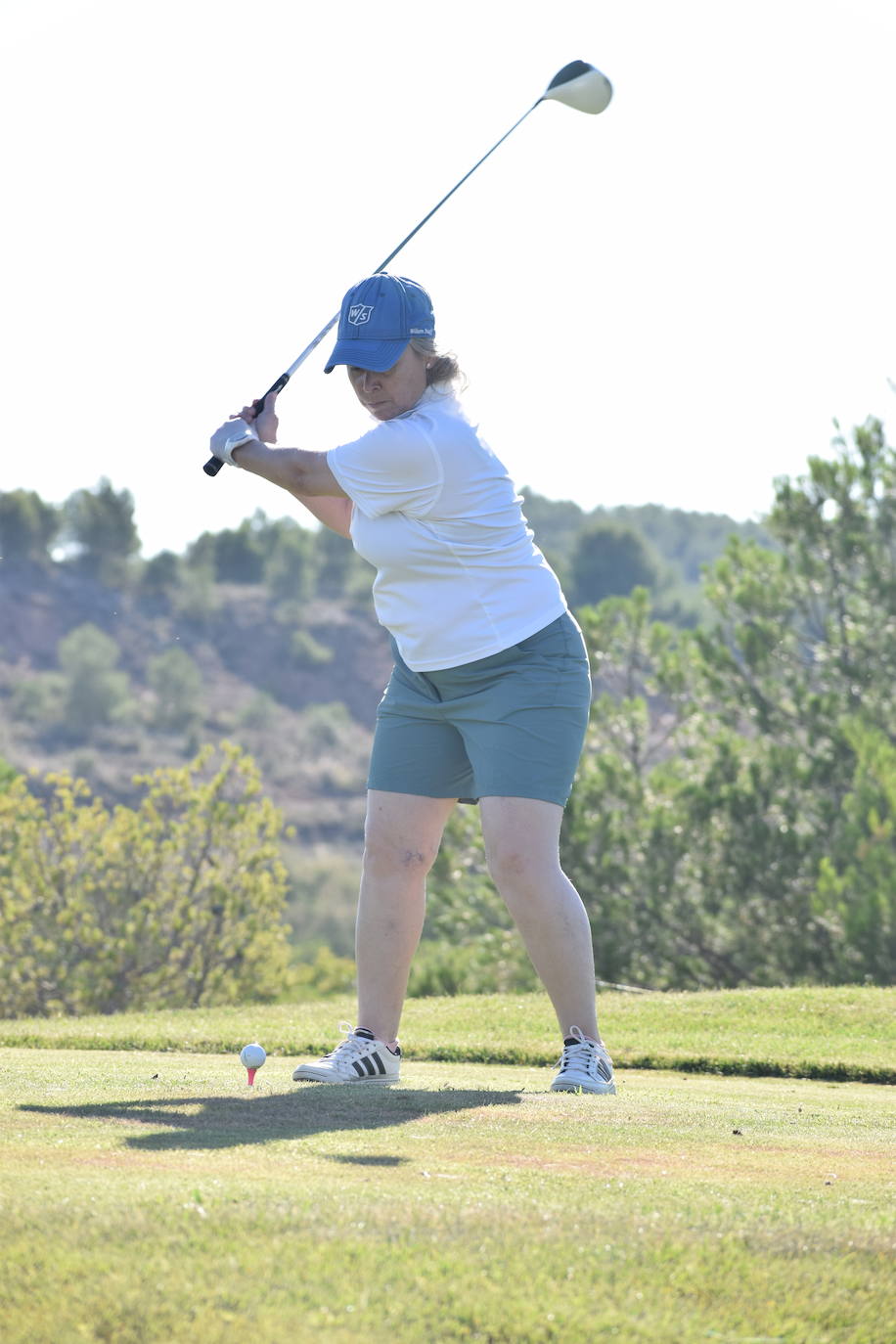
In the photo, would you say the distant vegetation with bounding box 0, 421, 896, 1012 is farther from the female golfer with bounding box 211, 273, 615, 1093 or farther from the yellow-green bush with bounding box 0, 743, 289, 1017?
the female golfer with bounding box 211, 273, 615, 1093

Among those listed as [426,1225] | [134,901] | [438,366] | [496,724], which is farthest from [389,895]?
[134,901]

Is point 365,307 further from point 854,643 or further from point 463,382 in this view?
point 854,643

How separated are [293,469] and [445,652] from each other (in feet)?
2.26

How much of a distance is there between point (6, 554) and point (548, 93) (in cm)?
11561

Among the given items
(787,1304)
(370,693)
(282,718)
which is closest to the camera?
(787,1304)

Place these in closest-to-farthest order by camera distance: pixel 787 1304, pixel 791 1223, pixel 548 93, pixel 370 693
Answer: pixel 787 1304 → pixel 791 1223 → pixel 548 93 → pixel 370 693

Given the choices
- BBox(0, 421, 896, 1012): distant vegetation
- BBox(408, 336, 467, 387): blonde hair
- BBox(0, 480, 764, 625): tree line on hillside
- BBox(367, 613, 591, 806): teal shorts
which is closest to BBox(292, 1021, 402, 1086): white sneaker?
BBox(367, 613, 591, 806): teal shorts

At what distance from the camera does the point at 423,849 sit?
16.6ft

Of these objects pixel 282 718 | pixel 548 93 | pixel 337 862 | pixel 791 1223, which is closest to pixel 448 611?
pixel 791 1223

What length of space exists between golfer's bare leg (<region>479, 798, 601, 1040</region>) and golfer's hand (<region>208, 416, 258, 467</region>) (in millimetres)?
1278

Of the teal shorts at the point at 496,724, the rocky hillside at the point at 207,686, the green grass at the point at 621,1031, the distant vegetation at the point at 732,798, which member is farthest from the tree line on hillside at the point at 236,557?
the teal shorts at the point at 496,724

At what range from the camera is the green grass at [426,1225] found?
7.90 feet

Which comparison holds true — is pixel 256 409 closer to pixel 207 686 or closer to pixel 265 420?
pixel 265 420

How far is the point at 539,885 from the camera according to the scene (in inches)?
187
